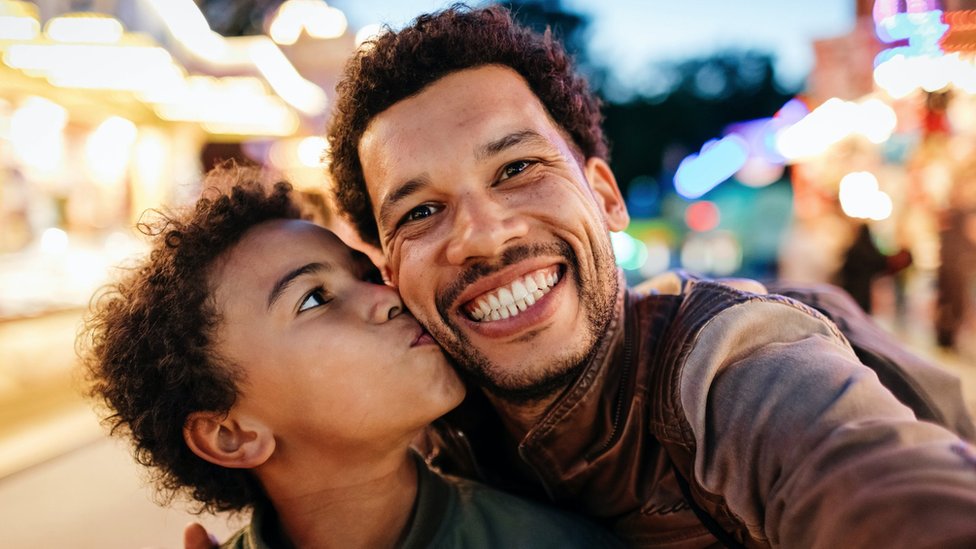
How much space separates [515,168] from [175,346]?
104 cm

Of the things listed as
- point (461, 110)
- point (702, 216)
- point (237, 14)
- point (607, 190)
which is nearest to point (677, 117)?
point (702, 216)

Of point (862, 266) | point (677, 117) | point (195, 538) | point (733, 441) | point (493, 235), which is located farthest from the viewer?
point (677, 117)

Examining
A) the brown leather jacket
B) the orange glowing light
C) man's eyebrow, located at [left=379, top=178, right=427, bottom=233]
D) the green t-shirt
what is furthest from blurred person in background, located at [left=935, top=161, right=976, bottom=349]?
the orange glowing light

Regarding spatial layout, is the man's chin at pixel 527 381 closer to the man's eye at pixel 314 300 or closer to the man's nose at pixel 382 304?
the man's nose at pixel 382 304

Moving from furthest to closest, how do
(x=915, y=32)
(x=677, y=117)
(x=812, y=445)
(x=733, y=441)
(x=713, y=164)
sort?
(x=677, y=117) < (x=713, y=164) < (x=915, y=32) < (x=733, y=441) < (x=812, y=445)

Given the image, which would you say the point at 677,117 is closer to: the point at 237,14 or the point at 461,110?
the point at 237,14

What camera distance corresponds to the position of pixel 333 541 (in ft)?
5.77

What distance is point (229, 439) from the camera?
176cm

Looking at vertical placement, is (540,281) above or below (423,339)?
above

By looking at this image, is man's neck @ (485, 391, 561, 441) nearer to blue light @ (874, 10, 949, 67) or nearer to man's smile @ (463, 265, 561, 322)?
man's smile @ (463, 265, 561, 322)

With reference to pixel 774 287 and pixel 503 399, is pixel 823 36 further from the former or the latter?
pixel 503 399

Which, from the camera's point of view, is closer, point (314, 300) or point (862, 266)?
point (314, 300)

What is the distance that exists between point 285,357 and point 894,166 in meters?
9.68

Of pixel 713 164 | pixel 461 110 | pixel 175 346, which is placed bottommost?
pixel 713 164
